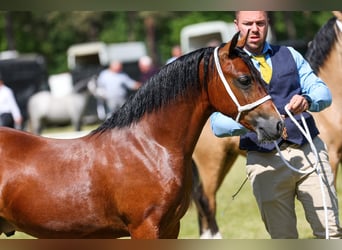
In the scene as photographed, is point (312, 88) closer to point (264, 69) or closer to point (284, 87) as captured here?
point (284, 87)

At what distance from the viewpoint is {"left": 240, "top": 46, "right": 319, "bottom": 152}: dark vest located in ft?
12.3

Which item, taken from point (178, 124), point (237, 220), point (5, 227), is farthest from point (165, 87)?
point (237, 220)

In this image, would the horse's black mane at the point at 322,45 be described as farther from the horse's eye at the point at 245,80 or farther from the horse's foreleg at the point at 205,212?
the horse's eye at the point at 245,80

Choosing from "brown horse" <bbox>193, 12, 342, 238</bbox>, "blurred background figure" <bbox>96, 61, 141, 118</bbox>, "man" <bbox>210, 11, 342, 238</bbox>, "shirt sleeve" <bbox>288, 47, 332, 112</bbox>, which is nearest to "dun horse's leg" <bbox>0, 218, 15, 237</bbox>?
"man" <bbox>210, 11, 342, 238</bbox>

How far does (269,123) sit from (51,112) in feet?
52.4

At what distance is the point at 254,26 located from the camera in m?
3.67

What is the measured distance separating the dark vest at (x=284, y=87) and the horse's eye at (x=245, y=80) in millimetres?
387

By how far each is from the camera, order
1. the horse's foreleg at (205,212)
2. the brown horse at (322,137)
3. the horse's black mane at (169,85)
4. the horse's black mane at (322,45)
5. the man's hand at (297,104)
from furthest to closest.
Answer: the horse's foreleg at (205,212)
the horse's black mane at (322,45)
the brown horse at (322,137)
the man's hand at (297,104)
the horse's black mane at (169,85)

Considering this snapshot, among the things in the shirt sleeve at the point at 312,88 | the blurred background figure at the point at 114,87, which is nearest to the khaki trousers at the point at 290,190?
the shirt sleeve at the point at 312,88

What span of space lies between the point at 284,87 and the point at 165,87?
0.68 metres

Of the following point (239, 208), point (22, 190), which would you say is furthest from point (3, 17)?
point (22, 190)

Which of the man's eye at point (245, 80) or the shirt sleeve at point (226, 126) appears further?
the shirt sleeve at point (226, 126)

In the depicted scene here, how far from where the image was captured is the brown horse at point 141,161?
3383 mm

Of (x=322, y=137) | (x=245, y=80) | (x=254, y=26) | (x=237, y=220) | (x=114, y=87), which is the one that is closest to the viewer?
(x=245, y=80)
